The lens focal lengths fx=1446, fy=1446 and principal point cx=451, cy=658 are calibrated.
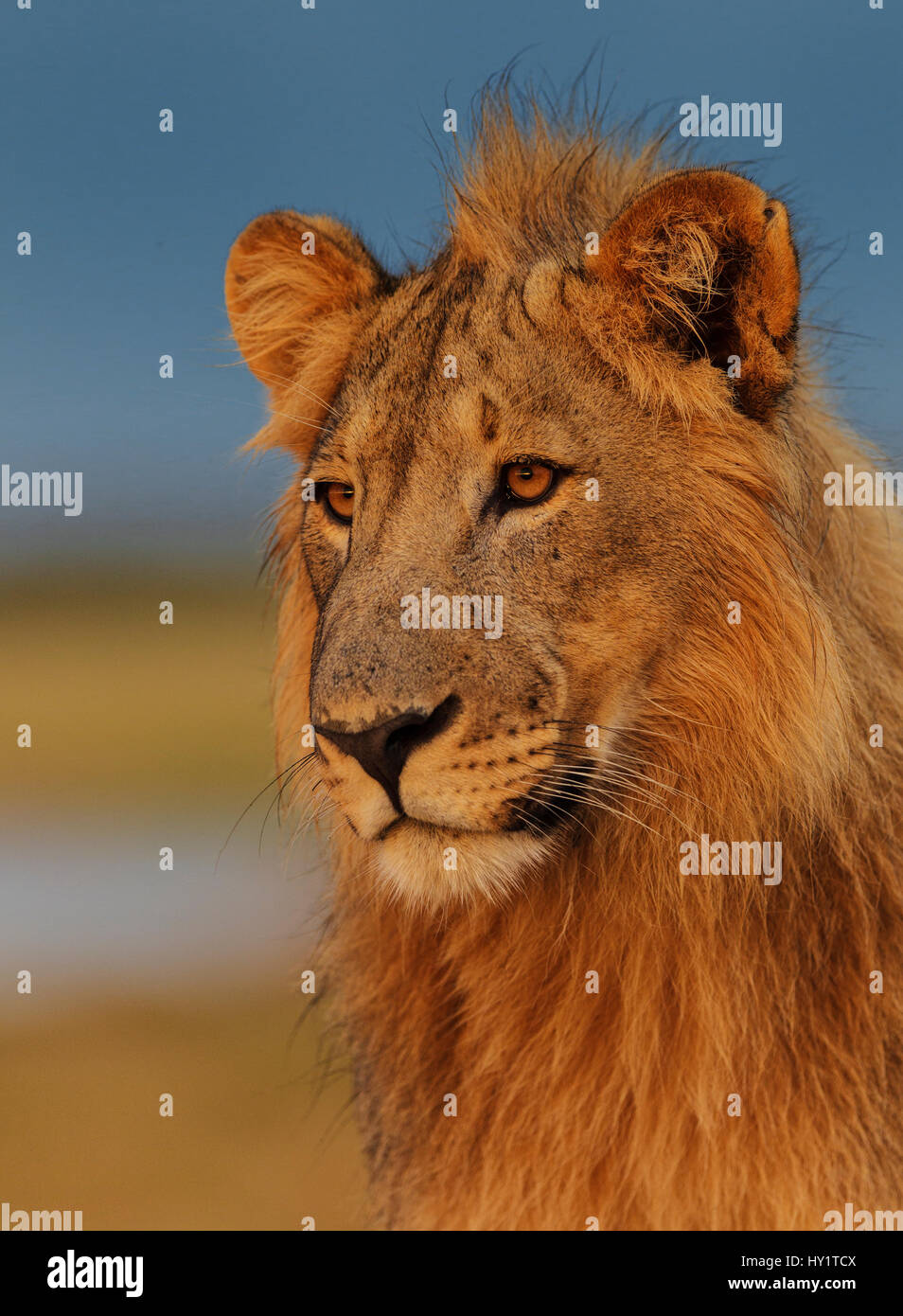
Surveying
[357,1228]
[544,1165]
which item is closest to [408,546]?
[544,1165]

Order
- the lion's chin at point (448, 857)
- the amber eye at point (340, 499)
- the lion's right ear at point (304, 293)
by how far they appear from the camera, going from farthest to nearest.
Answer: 1. the lion's right ear at point (304, 293)
2. the amber eye at point (340, 499)
3. the lion's chin at point (448, 857)

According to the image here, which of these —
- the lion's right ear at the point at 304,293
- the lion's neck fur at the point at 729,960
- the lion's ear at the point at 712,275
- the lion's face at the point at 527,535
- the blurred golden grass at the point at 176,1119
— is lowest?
the blurred golden grass at the point at 176,1119

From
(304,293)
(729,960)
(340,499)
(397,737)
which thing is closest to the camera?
(397,737)

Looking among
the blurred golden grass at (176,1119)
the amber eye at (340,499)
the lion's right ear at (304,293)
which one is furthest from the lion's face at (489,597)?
the blurred golden grass at (176,1119)

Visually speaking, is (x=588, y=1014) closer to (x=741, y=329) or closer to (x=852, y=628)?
(x=852, y=628)

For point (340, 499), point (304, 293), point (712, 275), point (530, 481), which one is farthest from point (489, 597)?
point (304, 293)

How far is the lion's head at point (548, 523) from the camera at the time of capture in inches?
126

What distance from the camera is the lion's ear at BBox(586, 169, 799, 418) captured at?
327 cm

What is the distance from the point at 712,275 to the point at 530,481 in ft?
2.11

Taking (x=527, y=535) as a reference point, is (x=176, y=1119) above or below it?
below

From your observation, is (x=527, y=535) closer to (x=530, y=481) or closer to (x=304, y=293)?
(x=530, y=481)

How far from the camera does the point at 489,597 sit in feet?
10.8

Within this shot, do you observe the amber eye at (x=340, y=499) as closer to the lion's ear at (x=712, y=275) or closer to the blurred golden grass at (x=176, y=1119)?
the lion's ear at (x=712, y=275)

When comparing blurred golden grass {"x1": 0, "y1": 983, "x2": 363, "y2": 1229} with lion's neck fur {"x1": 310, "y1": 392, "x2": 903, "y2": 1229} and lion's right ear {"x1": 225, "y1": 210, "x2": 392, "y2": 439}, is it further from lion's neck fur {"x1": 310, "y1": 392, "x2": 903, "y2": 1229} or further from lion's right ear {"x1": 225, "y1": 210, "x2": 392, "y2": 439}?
lion's right ear {"x1": 225, "y1": 210, "x2": 392, "y2": 439}
